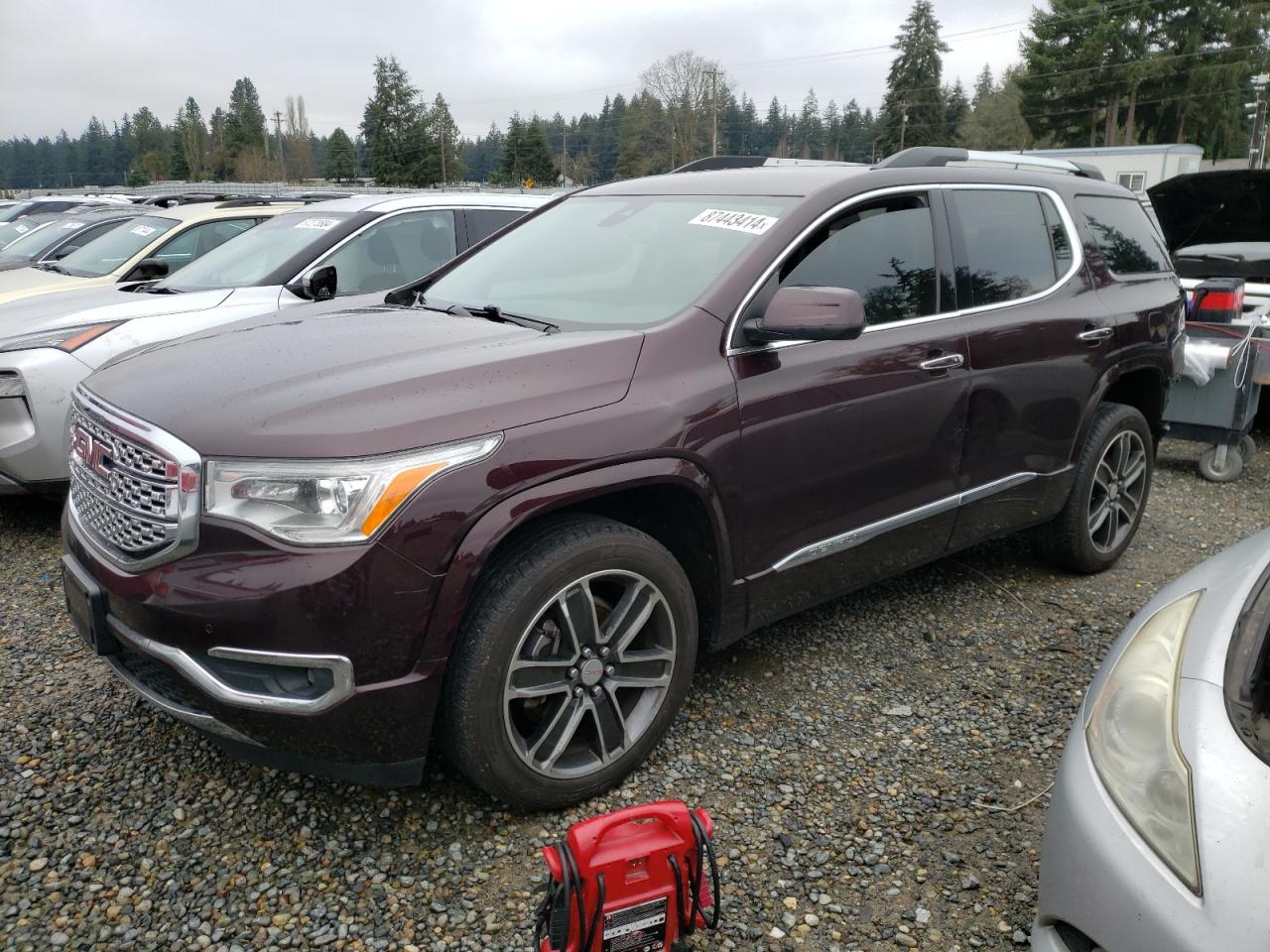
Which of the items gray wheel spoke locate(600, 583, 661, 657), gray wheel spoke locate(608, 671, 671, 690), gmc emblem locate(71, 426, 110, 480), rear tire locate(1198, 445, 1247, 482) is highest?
gmc emblem locate(71, 426, 110, 480)

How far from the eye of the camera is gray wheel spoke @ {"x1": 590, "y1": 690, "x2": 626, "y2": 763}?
263 centimetres

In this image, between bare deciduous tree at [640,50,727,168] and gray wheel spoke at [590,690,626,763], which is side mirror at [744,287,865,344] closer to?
gray wheel spoke at [590,690,626,763]

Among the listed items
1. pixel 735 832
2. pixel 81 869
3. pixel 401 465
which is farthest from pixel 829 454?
pixel 81 869

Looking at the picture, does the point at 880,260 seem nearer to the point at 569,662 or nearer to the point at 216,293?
the point at 569,662

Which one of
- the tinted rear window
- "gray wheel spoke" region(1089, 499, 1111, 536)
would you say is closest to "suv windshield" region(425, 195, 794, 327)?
the tinted rear window

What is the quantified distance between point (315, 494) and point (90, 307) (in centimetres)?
410

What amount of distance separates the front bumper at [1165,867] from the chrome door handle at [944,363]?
5.51 ft

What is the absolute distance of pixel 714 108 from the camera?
64375 millimetres

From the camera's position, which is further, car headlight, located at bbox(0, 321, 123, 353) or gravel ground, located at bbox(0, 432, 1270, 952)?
car headlight, located at bbox(0, 321, 123, 353)

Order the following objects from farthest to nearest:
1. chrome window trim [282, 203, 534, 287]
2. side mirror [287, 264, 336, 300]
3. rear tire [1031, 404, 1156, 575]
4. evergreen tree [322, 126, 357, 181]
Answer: evergreen tree [322, 126, 357, 181] < chrome window trim [282, 203, 534, 287] < side mirror [287, 264, 336, 300] < rear tire [1031, 404, 1156, 575]

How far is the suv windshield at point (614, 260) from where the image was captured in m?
3.00

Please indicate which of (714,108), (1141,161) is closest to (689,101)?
(714,108)

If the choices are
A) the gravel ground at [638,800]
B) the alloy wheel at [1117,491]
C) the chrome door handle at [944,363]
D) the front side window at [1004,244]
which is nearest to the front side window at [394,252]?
the gravel ground at [638,800]

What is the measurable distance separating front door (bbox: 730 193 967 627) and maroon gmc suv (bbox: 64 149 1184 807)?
1 centimetres
